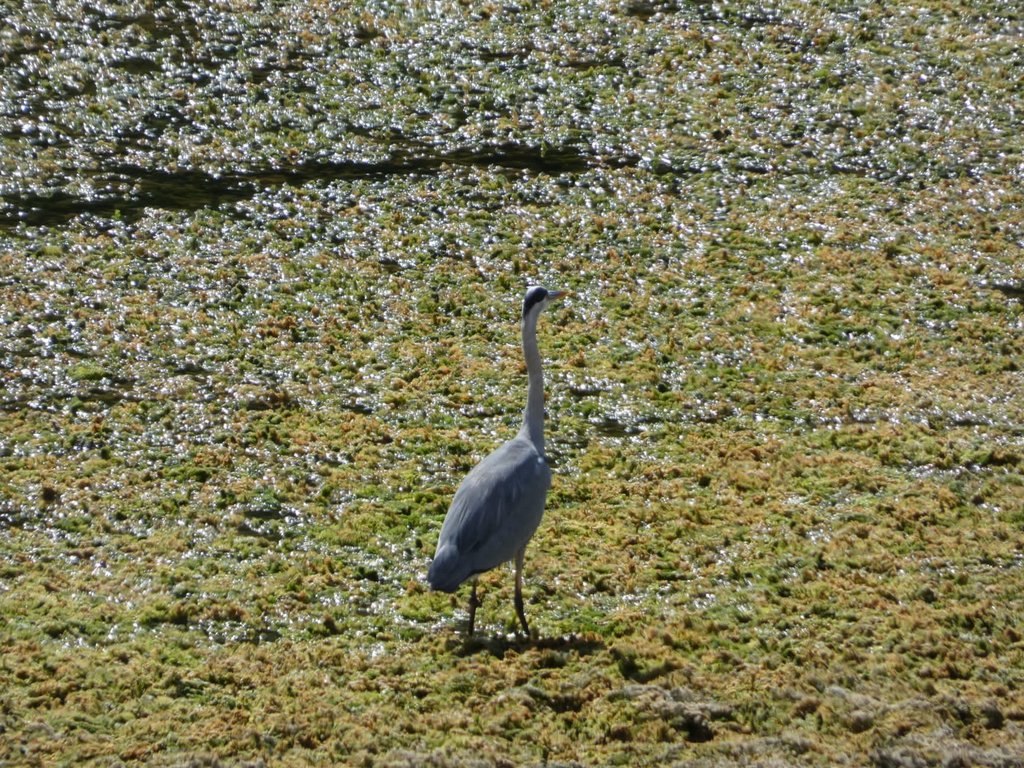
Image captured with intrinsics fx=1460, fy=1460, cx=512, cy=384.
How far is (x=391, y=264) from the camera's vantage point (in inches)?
395

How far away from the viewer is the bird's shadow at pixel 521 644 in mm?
6266

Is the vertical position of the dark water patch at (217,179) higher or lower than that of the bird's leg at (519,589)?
higher

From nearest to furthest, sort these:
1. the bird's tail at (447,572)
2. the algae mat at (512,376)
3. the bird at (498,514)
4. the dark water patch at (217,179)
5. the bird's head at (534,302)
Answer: the algae mat at (512,376), the bird's tail at (447,572), the bird at (498,514), the bird's head at (534,302), the dark water patch at (217,179)

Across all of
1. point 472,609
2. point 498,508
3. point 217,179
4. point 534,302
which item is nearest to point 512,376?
point 534,302

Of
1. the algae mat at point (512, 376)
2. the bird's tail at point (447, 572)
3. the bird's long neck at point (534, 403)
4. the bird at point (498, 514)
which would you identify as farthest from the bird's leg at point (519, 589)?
the bird's long neck at point (534, 403)

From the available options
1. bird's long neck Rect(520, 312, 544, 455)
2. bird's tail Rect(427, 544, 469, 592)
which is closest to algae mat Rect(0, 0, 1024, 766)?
bird's tail Rect(427, 544, 469, 592)

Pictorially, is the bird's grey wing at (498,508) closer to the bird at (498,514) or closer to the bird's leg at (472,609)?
the bird at (498,514)

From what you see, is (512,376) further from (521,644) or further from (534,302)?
(521,644)

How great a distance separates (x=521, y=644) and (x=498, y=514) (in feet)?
1.88

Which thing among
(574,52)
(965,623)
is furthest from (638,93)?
(965,623)

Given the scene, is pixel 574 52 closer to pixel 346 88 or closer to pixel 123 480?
pixel 346 88

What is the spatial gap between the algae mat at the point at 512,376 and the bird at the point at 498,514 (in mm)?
363

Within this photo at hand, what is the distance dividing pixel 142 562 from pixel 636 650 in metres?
2.37

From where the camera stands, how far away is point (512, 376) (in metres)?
8.76
